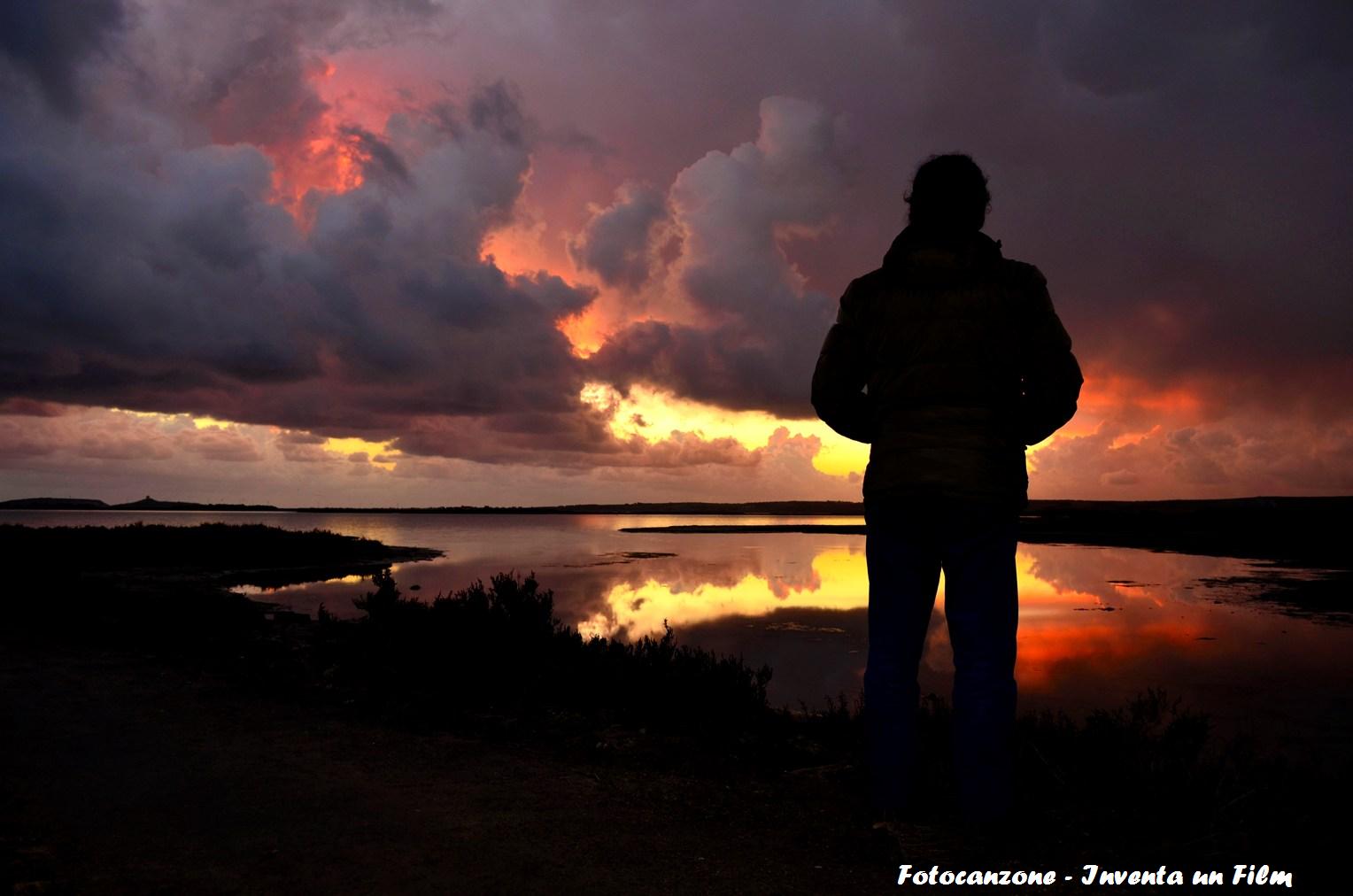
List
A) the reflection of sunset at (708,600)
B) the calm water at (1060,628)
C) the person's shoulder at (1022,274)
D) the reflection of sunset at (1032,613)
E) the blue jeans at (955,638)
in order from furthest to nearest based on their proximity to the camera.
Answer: the reflection of sunset at (708,600) → the reflection of sunset at (1032,613) → the calm water at (1060,628) → the person's shoulder at (1022,274) → the blue jeans at (955,638)

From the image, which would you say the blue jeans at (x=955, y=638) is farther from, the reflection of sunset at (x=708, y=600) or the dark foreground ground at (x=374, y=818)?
the reflection of sunset at (x=708, y=600)

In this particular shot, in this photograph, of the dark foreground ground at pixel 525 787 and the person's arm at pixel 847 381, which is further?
the person's arm at pixel 847 381

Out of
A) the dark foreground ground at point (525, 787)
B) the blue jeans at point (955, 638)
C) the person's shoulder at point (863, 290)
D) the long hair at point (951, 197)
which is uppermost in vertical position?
the long hair at point (951, 197)

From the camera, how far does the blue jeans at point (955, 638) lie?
328 centimetres

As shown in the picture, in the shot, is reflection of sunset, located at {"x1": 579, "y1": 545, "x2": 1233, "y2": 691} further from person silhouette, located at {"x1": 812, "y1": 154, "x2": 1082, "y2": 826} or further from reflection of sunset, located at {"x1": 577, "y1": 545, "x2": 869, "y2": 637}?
person silhouette, located at {"x1": 812, "y1": 154, "x2": 1082, "y2": 826}

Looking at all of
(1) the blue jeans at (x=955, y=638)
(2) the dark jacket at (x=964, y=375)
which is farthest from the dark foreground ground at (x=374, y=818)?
(2) the dark jacket at (x=964, y=375)

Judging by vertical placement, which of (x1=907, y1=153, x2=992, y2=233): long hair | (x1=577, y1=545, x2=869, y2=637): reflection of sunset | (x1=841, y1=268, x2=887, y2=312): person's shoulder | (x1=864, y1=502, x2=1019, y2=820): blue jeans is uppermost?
(x1=907, y1=153, x2=992, y2=233): long hair

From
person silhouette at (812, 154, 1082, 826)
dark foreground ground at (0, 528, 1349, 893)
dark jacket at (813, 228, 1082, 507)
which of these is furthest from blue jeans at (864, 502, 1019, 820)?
dark foreground ground at (0, 528, 1349, 893)

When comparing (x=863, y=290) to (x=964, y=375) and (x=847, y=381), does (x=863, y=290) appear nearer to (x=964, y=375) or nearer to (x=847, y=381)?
(x=847, y=381)

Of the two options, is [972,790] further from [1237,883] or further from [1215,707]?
[1215,707]

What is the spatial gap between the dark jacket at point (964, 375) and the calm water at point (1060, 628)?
684 cm

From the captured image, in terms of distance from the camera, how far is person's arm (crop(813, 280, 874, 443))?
12.2 ft

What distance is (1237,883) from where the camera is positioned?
2.98 m

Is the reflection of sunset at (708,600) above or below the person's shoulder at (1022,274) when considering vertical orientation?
below
